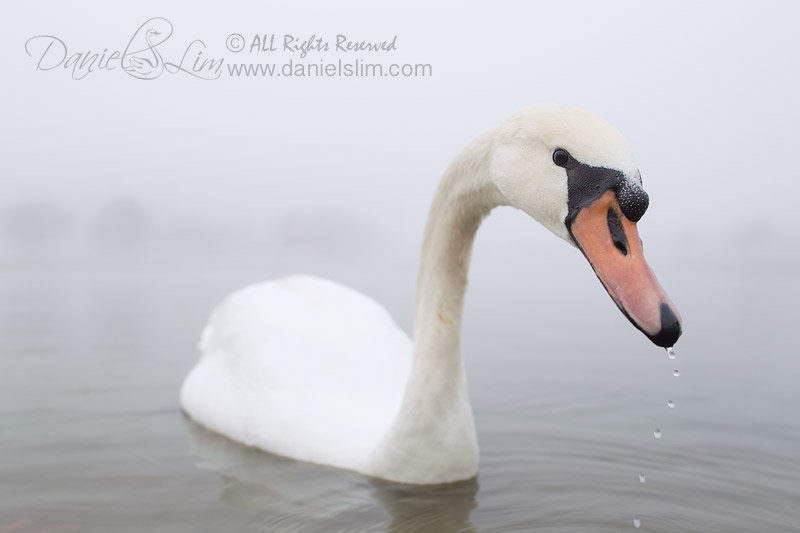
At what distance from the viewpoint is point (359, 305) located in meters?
4.69

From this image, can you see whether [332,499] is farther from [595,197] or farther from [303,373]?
[595,197]

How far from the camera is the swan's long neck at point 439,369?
306 centimetres

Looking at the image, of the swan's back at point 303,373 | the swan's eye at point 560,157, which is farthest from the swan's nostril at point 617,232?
the swan's back at point 303,373

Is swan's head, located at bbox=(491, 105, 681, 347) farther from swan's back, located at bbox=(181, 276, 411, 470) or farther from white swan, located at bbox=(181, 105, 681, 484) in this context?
swan's back, located at bbox=(181, 276, 411, 470)

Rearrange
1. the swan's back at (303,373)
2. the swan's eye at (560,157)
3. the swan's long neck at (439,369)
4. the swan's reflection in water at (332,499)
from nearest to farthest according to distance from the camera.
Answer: the swan's eye at (560,157) < the swan's reflection in water at (332,499) < the swan's long neck at (439,369) < the swan's back at (303,373)

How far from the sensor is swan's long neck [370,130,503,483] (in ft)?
10.0

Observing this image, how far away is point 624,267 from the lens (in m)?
2.19

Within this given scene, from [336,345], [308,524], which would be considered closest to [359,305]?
[336,345]

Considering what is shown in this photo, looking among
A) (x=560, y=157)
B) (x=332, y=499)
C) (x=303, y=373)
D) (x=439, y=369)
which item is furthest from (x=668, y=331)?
(x=303, y=373)

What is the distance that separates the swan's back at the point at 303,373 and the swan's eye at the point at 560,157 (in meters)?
1.63

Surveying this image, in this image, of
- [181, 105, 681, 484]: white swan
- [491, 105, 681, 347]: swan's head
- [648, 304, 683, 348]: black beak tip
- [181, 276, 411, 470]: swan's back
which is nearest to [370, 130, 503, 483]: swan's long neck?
[181, 105, 681, 484]: white swan

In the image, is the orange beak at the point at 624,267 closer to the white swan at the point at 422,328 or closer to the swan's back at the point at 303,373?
the white swan at the point at 422,328

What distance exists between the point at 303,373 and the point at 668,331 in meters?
2.27

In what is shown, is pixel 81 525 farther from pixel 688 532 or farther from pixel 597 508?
pixel 688 532
